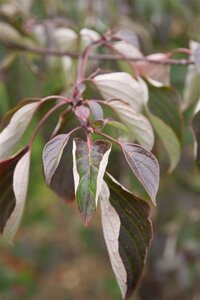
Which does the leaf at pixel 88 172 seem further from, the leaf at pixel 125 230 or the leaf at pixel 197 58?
the leaf at pixel 197 58

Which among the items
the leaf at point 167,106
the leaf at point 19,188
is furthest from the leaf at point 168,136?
the leaf at point 19,188

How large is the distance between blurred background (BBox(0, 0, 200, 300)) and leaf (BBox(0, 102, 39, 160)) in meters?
0.23

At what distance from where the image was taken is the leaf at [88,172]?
0.65 meters

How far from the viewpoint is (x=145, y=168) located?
2.26 feet

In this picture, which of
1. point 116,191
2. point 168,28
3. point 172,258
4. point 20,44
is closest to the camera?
point 116,191

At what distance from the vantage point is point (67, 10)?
1.91 m

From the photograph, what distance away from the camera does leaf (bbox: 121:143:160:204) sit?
0.68 metres

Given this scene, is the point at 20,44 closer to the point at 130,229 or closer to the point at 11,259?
the point at 130,229

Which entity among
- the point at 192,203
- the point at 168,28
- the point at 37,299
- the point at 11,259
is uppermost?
the point at 168,28

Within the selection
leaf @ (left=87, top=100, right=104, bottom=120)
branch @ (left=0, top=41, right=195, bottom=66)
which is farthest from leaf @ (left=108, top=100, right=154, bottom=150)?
branch @ (left=0, top=41, right=195, bottom=66)

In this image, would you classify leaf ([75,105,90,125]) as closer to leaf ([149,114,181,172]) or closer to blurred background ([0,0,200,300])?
leaf ([149,114,181,172])

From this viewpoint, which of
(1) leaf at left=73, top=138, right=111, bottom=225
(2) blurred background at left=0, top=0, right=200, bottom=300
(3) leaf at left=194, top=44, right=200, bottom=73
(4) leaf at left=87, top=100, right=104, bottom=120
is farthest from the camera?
(2) blurred background at left=0, top=0, right=200, bottom=300

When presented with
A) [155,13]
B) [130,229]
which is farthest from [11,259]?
[130,229]

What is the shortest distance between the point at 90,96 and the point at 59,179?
0.16m
